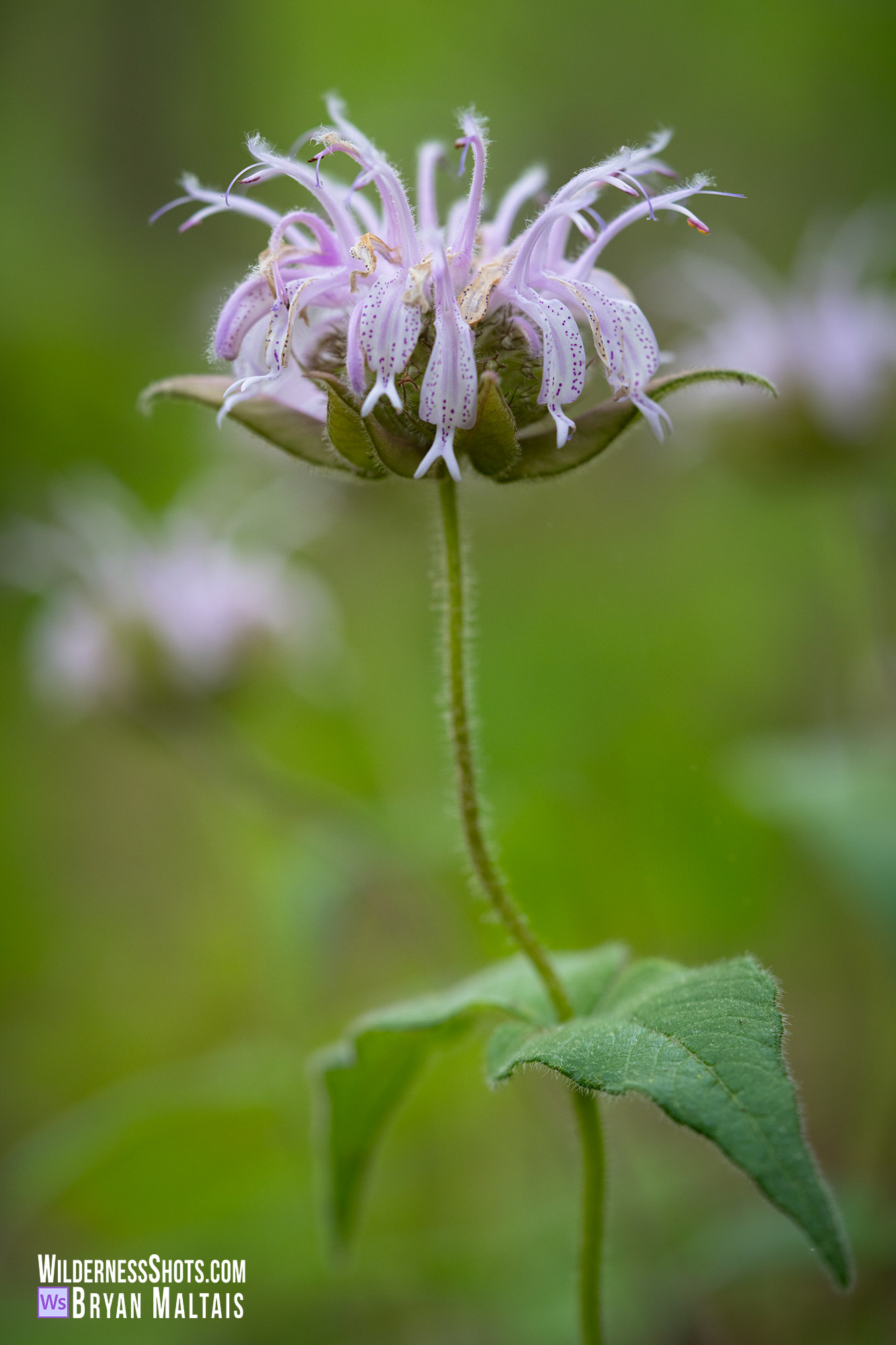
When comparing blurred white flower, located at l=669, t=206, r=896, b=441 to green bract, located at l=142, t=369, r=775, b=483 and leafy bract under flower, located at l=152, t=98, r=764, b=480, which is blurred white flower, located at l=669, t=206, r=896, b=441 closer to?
leafy bract under flower, located at l=152, t=98, r=764, b=480

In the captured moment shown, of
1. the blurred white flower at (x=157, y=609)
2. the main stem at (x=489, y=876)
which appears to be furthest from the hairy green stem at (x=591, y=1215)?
the blurred white flower at (x=157, y=609)

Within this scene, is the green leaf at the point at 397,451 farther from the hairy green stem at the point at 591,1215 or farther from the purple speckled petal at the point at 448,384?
the hairy green stem at the point at 591,1215

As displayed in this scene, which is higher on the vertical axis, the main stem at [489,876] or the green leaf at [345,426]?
the green leaf at [345,426]

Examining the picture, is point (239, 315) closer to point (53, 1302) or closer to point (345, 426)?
point (345, 426)

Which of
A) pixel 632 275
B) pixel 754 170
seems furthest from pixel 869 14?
pixel 632 275

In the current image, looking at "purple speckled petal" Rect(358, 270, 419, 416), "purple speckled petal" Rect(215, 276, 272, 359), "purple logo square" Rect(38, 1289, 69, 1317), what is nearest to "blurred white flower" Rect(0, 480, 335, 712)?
"purple logo square" Rect(38, 1289, 69, 1317)

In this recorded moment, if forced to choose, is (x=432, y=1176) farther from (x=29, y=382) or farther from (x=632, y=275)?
(x=632, y=275)
